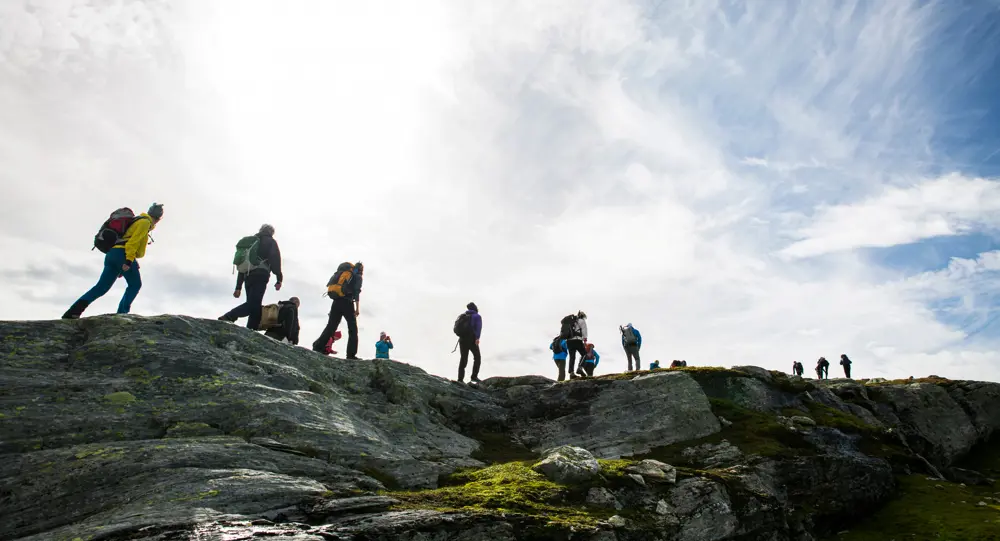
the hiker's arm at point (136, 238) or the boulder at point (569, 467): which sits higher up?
the hiker's arm at point (136, 238)

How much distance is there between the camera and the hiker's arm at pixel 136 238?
A: 1641cm

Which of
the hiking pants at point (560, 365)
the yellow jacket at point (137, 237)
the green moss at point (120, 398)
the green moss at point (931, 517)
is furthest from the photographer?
the hiking pants at point (560, 365)

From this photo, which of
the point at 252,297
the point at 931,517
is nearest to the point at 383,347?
the point at 252,297

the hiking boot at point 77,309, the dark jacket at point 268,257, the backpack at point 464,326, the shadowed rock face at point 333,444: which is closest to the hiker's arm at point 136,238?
the hiking boot at point 77,309

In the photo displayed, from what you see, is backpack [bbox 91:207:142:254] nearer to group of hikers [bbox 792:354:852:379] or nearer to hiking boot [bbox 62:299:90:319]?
hiking boot [bbox 62:299:90:319]

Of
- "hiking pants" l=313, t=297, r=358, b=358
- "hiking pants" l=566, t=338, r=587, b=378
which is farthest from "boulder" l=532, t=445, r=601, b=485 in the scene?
"hiking pants" l=566, t=338, r=587, b=378

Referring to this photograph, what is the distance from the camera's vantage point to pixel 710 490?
1374 cm

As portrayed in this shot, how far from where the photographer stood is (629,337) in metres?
35.7

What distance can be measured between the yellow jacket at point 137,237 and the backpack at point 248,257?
2.97m

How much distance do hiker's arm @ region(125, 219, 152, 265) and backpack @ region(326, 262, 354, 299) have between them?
6.87 m

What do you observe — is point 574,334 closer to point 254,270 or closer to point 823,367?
point 254,270

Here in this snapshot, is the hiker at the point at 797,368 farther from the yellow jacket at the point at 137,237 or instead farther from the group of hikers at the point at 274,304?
the yellow jacket at the point at 137,237

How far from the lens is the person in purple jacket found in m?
25.6

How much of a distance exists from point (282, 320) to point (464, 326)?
8.31m
